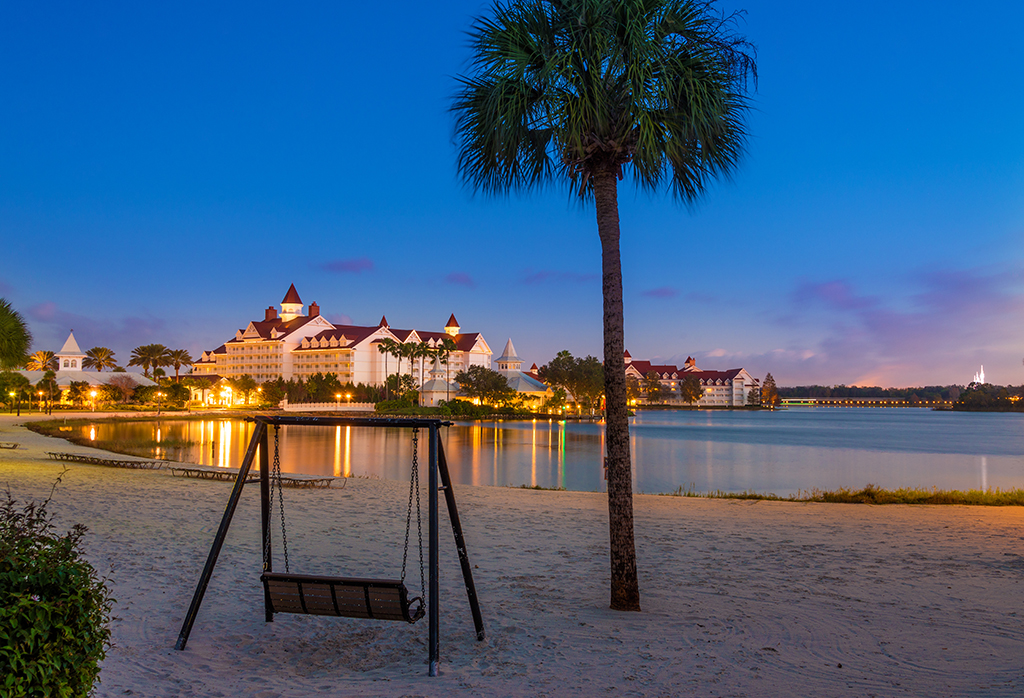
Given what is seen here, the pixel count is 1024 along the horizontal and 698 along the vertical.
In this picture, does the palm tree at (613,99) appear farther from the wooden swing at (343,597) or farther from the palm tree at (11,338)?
the palm tree at (11,338)

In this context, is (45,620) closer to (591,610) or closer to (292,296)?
(591,610)

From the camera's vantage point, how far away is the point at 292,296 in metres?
141

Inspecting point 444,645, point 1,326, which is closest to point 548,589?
point 444,645

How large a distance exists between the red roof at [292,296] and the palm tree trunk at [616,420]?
141516 mm

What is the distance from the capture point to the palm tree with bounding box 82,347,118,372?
389 ft

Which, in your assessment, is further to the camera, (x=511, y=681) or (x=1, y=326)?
(x=1, y=326)

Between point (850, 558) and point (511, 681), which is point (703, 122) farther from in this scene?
point (850, 558)

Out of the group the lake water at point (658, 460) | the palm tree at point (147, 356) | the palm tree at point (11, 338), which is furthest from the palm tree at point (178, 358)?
the palm tree at point (11, 338)

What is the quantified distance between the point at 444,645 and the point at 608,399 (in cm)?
317

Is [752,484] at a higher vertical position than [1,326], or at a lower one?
lower

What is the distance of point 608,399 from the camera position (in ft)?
25.6

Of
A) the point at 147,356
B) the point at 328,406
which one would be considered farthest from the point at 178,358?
the point at 328,406

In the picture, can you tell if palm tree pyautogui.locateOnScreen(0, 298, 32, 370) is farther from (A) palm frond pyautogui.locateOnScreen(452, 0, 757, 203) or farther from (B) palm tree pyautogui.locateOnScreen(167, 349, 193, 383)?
(B) palm tree pyautogui.locateOnScreen(167, 349, 193, 383)

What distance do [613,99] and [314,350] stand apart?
395 ft
